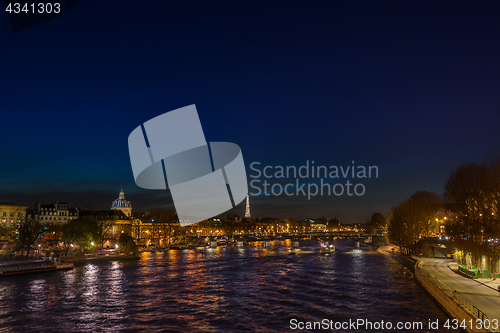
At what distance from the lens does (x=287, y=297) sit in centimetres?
3369

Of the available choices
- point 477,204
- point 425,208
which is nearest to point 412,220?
point 425,208

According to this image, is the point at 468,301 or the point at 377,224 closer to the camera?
the point at 468,301

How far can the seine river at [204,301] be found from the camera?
→ 2539 cm

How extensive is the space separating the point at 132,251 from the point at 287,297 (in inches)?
2088

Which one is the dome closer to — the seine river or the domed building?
the domed building

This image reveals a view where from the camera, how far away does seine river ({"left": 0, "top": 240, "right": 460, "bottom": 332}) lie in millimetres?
25391

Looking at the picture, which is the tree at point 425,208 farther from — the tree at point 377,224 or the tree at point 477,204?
the tree at point 377,224

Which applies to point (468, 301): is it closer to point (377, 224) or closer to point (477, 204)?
point (477, 204)

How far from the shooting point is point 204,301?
1283 inches

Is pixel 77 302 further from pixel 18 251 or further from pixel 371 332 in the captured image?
pixel 18 251

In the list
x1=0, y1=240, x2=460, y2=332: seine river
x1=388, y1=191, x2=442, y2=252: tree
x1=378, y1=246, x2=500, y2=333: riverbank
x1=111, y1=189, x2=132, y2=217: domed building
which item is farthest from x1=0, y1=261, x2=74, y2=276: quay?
x1=111, y1=189, x2=132, y2=217: domed building

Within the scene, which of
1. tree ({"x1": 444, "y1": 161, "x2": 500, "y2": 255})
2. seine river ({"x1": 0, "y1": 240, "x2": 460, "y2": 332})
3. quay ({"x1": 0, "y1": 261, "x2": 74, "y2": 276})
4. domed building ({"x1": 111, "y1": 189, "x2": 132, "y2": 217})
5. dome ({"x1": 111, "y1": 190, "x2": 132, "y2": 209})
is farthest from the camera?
dome ({"x1": 111, "y1": 190, "x2": 132, "y2": 209})

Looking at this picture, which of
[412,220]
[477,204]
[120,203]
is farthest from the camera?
[120,203]

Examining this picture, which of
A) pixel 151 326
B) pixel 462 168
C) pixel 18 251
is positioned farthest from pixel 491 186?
pixel 18 251
